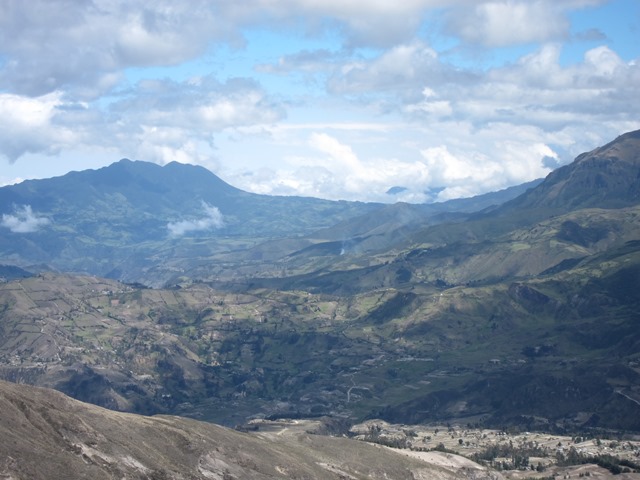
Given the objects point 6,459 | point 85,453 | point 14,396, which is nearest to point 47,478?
point 6,459

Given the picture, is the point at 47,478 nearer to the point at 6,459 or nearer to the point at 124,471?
the point at 6,459

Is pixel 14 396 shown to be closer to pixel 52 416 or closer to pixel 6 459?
pixel 52 416

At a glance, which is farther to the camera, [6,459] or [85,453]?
[85,453]

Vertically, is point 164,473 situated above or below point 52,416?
below

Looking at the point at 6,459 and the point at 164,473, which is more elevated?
the point at 6,459

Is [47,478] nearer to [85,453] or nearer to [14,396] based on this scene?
[85,453]

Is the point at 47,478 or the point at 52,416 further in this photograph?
the point at 52,416

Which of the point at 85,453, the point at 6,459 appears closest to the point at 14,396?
the point at 85,453

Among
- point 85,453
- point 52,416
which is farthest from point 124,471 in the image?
point 52,416
